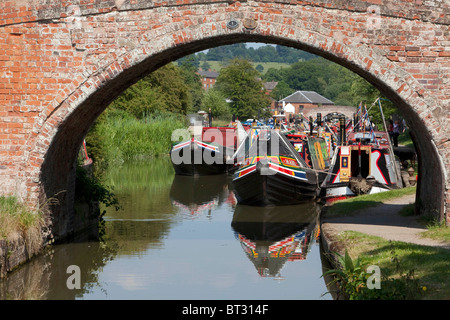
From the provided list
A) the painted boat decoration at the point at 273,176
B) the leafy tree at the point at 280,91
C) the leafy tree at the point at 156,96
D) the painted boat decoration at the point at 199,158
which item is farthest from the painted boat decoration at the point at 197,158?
the leafy tree at the point at 280,91

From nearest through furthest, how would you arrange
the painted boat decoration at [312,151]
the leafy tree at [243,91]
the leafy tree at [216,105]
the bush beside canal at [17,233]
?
the bush beside canal at [17,233], the painted boat decoration at [312,151], the leafy tree at [216,105], the leafy tree at [243,91]

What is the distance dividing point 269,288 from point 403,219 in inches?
159

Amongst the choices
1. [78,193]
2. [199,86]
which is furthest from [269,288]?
[199,86]

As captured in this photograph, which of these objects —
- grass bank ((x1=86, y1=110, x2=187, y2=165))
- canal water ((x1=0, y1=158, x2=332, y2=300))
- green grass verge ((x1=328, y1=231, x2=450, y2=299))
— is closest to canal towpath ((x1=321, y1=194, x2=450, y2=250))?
green grass verge ((x1=328, y1=231, x2=450, y2=299))

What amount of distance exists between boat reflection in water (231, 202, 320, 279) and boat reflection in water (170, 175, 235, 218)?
1.26 m

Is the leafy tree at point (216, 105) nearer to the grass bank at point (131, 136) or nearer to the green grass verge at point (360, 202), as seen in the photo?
the grass bank at point (131, 136)

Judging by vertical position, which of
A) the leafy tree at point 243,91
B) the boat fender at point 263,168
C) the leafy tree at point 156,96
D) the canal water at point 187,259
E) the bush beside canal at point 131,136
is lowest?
the canal water at point 187,259

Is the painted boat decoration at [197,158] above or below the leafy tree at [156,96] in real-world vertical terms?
below

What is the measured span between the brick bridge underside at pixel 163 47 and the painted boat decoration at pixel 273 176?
731 centimetres

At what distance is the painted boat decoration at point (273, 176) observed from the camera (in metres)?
18.3

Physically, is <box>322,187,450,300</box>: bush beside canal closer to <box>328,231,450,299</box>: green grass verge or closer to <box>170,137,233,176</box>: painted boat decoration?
<box>328,231,450,299</box>: green grass verge

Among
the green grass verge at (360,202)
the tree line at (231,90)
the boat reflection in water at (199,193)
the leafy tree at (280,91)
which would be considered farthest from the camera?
the leafy tree at (280,91)

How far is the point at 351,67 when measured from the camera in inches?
432

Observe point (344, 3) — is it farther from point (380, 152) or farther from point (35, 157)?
point (380, 152)
